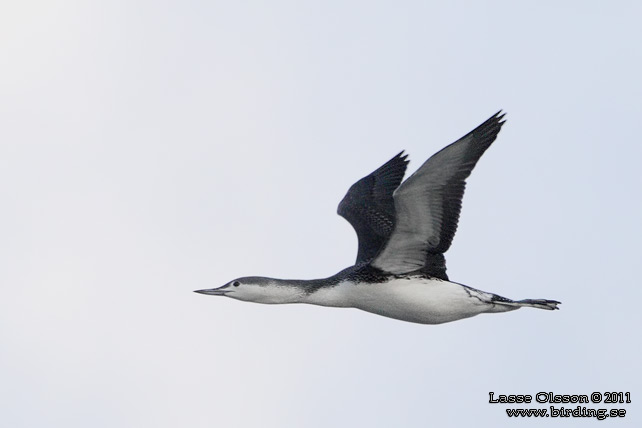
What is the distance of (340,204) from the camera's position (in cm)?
1847

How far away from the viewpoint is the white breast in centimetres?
1541

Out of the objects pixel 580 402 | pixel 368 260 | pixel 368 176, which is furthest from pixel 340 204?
pixel 580 402

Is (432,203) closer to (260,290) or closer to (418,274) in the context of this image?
(418,274)

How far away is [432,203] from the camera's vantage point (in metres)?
14.9

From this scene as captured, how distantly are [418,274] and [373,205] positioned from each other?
2812 mm

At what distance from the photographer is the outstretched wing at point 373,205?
57.1 feet

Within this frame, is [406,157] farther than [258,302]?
Yes

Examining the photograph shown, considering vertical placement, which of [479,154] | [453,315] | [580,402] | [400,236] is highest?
[479,154]

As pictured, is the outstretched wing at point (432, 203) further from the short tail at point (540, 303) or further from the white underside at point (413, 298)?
the short tail at point (540, 303)

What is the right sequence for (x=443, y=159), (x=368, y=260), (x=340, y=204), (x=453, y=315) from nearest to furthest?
(x=443, y=159) < (x=453, y=315) < (x=368, y=260) < (x=340, y=204)

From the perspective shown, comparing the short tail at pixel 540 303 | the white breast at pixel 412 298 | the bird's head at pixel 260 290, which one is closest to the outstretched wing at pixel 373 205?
the white breast at pixel 412 298

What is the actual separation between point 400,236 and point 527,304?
218cm

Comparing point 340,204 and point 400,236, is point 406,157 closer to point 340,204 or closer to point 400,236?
point 340,204

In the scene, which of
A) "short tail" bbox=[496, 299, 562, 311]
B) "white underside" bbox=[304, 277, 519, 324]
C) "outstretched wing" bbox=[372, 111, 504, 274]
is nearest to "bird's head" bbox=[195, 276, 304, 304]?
"white underside" bbox=[304, 277, 519, 324]
